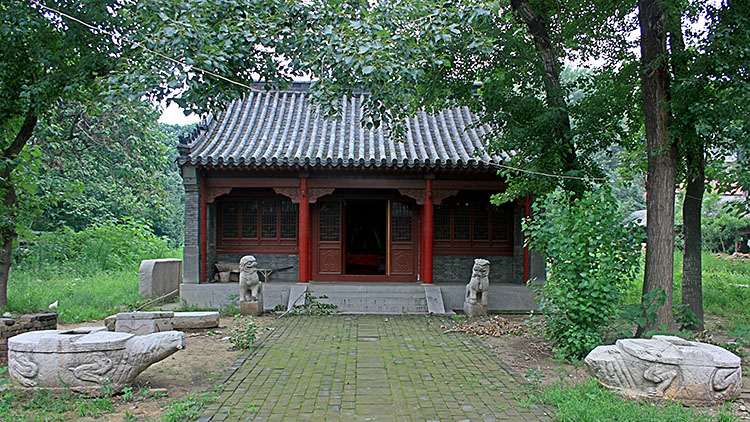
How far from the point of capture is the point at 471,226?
12.7 m

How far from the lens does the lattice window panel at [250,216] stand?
41.9 ft

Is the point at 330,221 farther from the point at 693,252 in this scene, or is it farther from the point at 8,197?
the point at 693,252

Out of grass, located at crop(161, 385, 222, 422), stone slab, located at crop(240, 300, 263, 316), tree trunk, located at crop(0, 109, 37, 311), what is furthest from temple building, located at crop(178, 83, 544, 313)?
grass, located at crop(161, 385, 222, 422)

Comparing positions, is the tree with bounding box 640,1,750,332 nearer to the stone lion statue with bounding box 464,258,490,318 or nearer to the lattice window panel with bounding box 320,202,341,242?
the stone lion statue with bounding box 464,258,490,318

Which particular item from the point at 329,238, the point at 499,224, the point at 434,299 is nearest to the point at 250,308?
the point at 329,238

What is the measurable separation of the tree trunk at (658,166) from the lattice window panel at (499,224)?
5874 mm

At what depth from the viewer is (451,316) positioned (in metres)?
10.3

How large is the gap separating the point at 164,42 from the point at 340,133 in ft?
23.2

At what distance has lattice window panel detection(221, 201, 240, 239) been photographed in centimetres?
1273

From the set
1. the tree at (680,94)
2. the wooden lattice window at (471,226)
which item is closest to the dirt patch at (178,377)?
the tree at (680,94)

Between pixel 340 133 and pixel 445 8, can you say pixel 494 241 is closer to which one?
pixel 340 133

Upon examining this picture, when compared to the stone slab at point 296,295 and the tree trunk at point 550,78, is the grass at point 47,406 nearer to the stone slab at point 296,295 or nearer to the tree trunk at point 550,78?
the stone slab at point 296,295

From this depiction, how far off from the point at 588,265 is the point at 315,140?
7.23m

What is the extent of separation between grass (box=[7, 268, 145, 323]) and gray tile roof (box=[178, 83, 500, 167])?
331 cm
